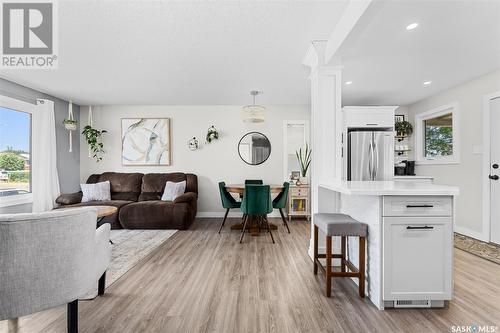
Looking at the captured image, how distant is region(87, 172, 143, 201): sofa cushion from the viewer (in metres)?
4.85

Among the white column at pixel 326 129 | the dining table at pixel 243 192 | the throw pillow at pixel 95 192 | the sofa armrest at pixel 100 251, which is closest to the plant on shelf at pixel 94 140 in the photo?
the throw pillow at pixel 95 192

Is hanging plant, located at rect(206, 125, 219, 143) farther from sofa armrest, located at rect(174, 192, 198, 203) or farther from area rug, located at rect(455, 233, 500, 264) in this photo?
area rug, located at rect(455, 233, 500, 264)

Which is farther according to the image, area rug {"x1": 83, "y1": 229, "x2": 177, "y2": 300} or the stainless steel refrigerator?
the stainless steel refrigerator

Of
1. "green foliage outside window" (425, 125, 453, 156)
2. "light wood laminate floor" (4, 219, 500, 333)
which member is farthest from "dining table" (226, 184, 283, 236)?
"green foliage outside window" (425, 125, 453, 156)

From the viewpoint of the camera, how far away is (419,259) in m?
1.75

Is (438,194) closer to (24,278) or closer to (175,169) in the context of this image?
(24,278)

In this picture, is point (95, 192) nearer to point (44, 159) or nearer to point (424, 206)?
point (44, 159)

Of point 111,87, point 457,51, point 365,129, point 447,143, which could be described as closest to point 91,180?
point 111,87

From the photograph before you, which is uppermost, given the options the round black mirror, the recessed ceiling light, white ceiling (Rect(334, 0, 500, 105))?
white ceiling (Rect(334, 0, 500, 105))

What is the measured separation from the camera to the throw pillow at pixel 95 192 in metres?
4.54

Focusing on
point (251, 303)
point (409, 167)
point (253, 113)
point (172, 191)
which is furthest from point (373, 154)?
point (172, 191)

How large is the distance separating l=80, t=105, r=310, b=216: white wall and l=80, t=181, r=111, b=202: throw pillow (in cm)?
70

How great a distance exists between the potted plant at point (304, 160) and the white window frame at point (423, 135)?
2128 millimetres

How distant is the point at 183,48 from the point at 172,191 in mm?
2733
